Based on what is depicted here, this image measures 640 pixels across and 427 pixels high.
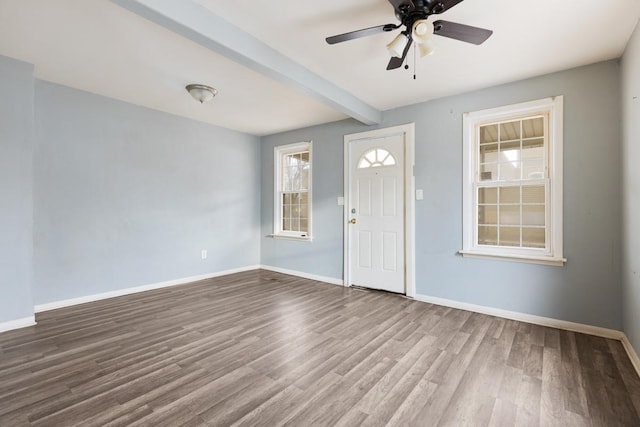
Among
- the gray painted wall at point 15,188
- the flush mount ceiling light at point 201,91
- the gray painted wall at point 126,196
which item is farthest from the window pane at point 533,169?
the gray painted wall at point 15,188

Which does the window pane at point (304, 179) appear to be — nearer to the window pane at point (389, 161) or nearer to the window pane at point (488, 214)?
the window pane at point (389, 161)

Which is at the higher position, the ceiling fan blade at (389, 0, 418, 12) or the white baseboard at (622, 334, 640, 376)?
the ceiling fan blade at (389, 0, 418, 12)

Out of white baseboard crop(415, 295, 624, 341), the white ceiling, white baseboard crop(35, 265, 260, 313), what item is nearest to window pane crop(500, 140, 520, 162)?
the white ceiling

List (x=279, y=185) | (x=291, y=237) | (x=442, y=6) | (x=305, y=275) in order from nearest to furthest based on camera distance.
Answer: (x=442, y=6) < (x=305, y=275) < (x=291, y=237) < (x=279, y=185)

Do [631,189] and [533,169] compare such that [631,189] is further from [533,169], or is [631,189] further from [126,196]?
[126,196]

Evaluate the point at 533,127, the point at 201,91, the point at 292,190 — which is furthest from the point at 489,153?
the point at 201,91

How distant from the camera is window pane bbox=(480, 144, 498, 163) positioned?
3383 millimetres

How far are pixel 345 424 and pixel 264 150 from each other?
191 inches

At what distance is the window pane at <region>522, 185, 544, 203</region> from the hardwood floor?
4.25ft

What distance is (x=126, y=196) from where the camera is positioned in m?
3.96

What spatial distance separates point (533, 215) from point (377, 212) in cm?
178

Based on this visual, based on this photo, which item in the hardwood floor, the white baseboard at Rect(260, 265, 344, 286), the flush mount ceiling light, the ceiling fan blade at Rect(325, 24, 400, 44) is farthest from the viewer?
the white baseboard at Rect(260, 265, 344, 286)

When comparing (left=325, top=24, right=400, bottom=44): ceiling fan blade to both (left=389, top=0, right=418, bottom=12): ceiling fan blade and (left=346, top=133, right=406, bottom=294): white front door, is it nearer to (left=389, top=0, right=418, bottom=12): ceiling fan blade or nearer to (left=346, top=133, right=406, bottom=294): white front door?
(left=389, top=0, right=418, bottom=12): ceiling fan blade

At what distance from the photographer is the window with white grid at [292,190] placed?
5.22m
